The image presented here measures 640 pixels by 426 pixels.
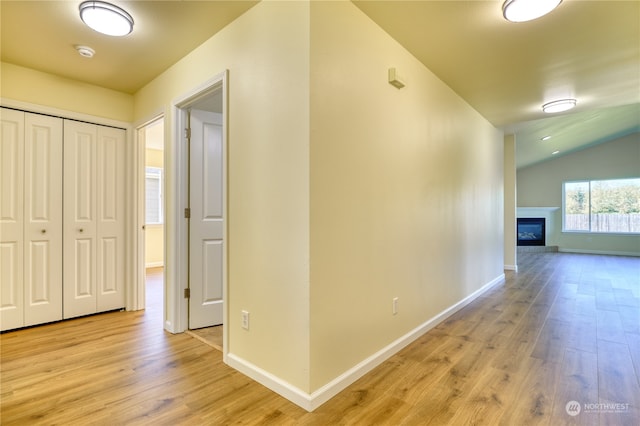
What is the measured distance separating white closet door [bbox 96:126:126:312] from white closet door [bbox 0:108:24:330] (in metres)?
0.60

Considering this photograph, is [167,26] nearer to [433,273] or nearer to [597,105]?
[433,273]

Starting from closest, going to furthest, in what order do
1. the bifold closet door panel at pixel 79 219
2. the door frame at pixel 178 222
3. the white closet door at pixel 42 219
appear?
the door frame at pixel 178 222, the white closet door at pixel 42 219, the bifold closet door panel at pixel 79 219

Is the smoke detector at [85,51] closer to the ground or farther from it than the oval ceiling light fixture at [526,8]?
farther from it

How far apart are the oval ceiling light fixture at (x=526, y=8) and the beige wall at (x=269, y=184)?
51.5 inches

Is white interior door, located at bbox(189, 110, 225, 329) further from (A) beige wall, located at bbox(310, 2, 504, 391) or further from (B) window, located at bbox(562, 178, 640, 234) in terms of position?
(B) window, located at bbox(562, 178, 640, 234)

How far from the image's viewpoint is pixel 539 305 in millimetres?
3732

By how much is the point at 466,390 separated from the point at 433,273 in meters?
1.22

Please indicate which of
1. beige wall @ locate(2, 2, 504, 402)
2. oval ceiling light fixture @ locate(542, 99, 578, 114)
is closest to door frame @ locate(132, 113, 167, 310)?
beige wall @ locate(2, 2, 504, 402)

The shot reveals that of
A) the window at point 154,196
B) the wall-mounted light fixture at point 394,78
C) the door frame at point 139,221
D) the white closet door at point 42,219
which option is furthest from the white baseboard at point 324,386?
the window at point 154,196

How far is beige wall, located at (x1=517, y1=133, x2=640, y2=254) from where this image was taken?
26.8 feet

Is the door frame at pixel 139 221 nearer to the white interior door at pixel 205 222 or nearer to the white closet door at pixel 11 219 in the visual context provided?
the white closet door at pixel 11 219

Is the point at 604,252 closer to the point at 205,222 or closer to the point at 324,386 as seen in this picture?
the point at 324,386

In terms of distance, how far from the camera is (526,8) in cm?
194

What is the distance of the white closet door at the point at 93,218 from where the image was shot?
3.14 meters
